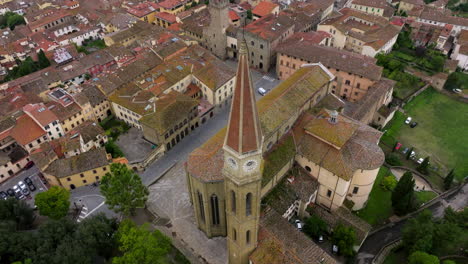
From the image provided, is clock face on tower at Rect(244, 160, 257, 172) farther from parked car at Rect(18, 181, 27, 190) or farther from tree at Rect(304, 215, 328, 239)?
parked car at Rect(18, 181, 27, 190)

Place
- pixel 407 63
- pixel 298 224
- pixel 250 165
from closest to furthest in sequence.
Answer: pixel 250 165
pixel 298 224
pixel 407 63

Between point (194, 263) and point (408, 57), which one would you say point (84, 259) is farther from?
point (408, 57)

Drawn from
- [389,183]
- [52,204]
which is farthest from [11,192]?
[389,183]

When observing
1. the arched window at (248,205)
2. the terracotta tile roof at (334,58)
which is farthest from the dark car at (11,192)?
A: the terracotta tile roof at (334,58)

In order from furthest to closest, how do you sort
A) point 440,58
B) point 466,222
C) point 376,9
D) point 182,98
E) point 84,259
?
1. point 376,9
2. point 440,58
3. point 182,98
4. point 466,222
5. point 84,259

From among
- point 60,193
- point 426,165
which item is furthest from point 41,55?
point 426,165

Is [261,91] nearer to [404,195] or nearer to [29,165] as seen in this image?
[404,195]
